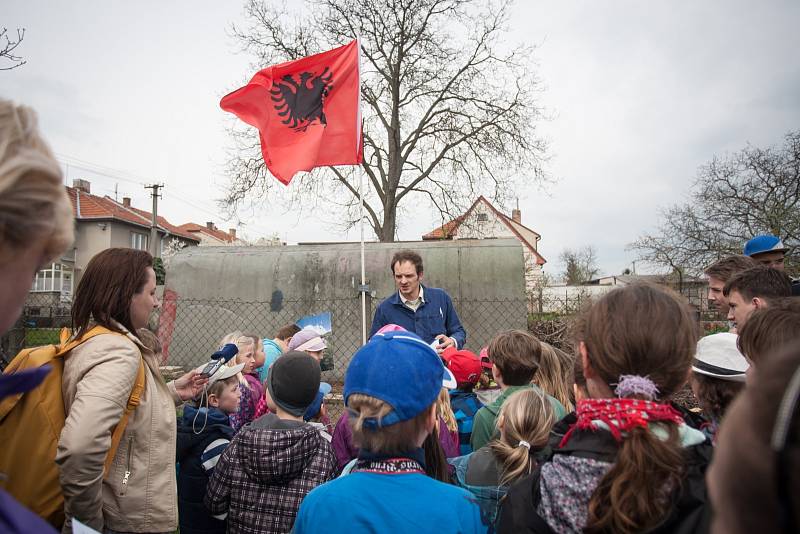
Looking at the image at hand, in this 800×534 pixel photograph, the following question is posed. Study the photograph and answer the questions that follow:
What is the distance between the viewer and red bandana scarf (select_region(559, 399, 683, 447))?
1324mm

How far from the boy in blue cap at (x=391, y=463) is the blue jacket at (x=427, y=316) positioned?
3.06 m

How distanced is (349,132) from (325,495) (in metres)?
5.19

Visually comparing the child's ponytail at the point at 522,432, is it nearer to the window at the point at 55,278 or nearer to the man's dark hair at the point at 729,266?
the man's dark hair at the point at 729,266

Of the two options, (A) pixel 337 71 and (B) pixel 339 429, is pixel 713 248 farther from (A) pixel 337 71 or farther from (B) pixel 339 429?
(B) pixel 339 429

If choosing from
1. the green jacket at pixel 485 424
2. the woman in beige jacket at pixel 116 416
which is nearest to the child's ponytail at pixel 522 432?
the green jacket at pixel 485 424

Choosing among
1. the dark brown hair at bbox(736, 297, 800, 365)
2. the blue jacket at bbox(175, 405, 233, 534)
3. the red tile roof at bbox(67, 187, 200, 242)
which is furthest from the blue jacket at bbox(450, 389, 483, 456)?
the red tile roof at bbox(67, 187, 200, 242)

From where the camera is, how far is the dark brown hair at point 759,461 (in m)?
0.50

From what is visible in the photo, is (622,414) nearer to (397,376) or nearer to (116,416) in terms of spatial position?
(397,376)

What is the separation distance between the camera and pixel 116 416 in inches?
81.7

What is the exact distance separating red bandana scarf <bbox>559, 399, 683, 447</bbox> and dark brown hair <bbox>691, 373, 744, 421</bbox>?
3.36ft

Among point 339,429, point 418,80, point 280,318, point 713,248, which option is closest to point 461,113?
point 418,80

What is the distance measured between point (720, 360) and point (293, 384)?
205 centimetres

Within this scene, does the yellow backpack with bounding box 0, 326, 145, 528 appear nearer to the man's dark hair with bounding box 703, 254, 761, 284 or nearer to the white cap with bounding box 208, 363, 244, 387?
the white cap with bounding box 208, 363, 244, 387

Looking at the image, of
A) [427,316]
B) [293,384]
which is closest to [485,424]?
[293,384]
